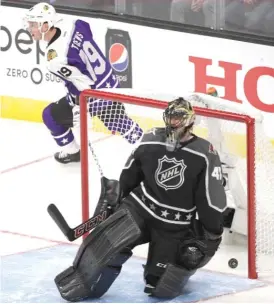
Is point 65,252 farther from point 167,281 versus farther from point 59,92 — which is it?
point 59,92

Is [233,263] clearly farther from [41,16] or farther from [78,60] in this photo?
[41,16]

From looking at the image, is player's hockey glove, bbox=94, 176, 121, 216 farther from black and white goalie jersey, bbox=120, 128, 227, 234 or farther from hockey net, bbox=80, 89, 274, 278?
hockey net, bbox=80, 89, 274, 278

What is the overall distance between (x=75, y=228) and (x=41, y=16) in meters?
1.93

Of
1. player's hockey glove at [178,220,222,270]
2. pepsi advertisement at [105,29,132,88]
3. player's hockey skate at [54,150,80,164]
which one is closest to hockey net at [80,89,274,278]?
player's hockey glove at [178,220,222,270]

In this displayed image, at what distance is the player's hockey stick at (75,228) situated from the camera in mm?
4812

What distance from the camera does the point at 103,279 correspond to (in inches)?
188

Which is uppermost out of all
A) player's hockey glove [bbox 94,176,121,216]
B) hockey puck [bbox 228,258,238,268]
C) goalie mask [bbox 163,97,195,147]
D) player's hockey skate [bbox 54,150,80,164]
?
goalie mask [bbox 163,97,195,147]

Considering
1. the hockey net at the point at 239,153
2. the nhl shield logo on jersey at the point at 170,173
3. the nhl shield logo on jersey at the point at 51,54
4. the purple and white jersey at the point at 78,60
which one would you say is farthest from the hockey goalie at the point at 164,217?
the nhl shield logo on jersey at the point at 51,54

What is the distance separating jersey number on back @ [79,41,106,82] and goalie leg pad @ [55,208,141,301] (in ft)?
6.21

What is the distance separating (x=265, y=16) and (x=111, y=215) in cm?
251

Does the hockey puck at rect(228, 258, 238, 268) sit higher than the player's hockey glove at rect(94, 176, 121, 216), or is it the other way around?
the player's hockey glove at rect(94, 176, 121, 216)

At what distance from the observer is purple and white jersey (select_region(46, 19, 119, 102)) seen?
6.52 metres

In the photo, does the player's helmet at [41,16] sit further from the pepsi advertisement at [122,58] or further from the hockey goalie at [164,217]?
the hockey goalie at [164,217]

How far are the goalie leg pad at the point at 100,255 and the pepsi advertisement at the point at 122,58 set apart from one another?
2.71 metres
